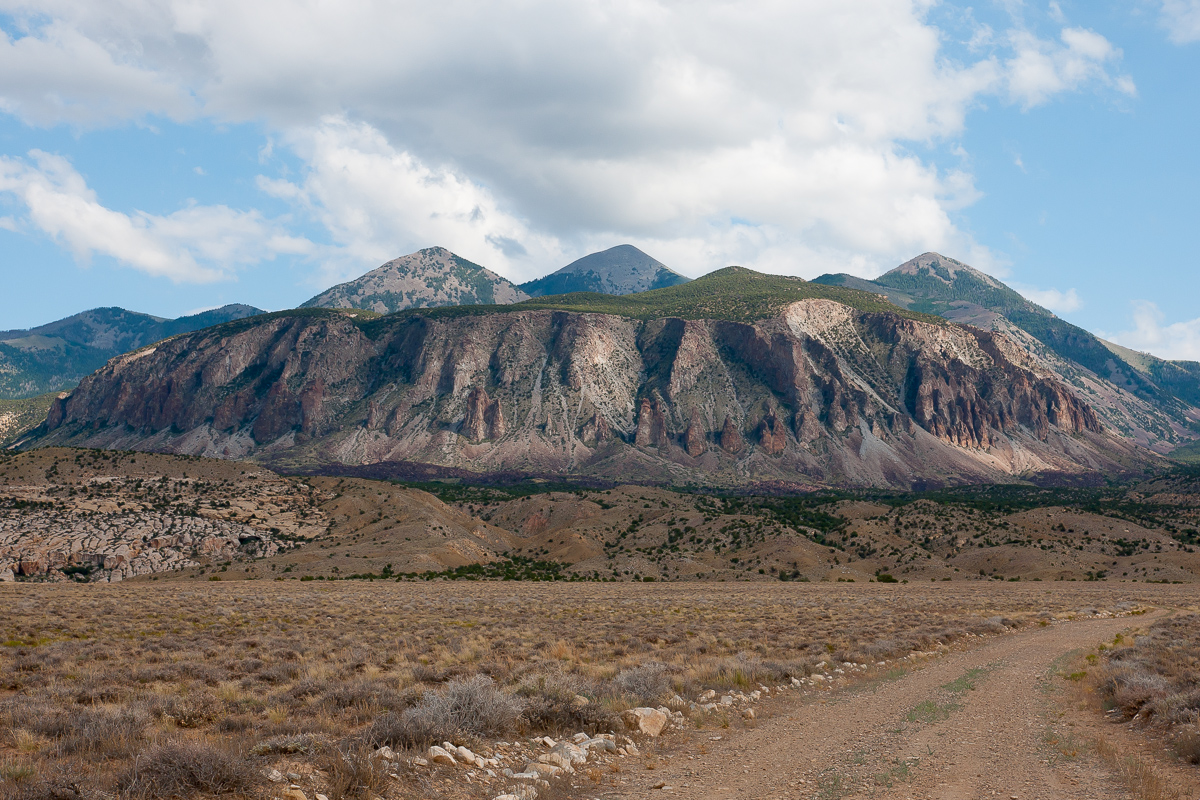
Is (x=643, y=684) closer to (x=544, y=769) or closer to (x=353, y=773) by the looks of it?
(x=544, y=769)

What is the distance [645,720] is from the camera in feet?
42.4

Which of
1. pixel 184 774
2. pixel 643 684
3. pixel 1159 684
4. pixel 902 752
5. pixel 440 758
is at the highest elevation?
pixel 184 774

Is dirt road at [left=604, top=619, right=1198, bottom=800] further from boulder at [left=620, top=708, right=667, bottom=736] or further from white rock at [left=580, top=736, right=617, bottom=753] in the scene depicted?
white rock at [left=580, top=736, right=617, bottom=753]

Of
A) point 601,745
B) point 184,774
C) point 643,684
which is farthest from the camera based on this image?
point 643,684

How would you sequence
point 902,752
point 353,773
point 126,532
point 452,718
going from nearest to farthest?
1. point 353,773
2. point 452,718
3. point 902,752
4. point 126,532

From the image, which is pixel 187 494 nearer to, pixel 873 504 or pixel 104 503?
pixel 104 503

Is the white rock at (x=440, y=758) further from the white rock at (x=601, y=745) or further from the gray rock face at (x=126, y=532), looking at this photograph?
the gray rock face at (x=126, y=532)

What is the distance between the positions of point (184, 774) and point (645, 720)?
756cm

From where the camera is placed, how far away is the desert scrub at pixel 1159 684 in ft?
→ 39.3

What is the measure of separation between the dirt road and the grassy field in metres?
1.87

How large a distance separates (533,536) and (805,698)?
8484cm

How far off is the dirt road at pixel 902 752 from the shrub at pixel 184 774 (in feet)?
16.1

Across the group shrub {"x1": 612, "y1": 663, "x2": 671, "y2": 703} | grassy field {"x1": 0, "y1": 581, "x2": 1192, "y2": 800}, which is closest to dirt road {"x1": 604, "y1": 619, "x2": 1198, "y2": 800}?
shrub {"x1": 612, "y1": 663, "x2": 671, "y2": 703}

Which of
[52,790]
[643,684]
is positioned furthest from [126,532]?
[52,790]
